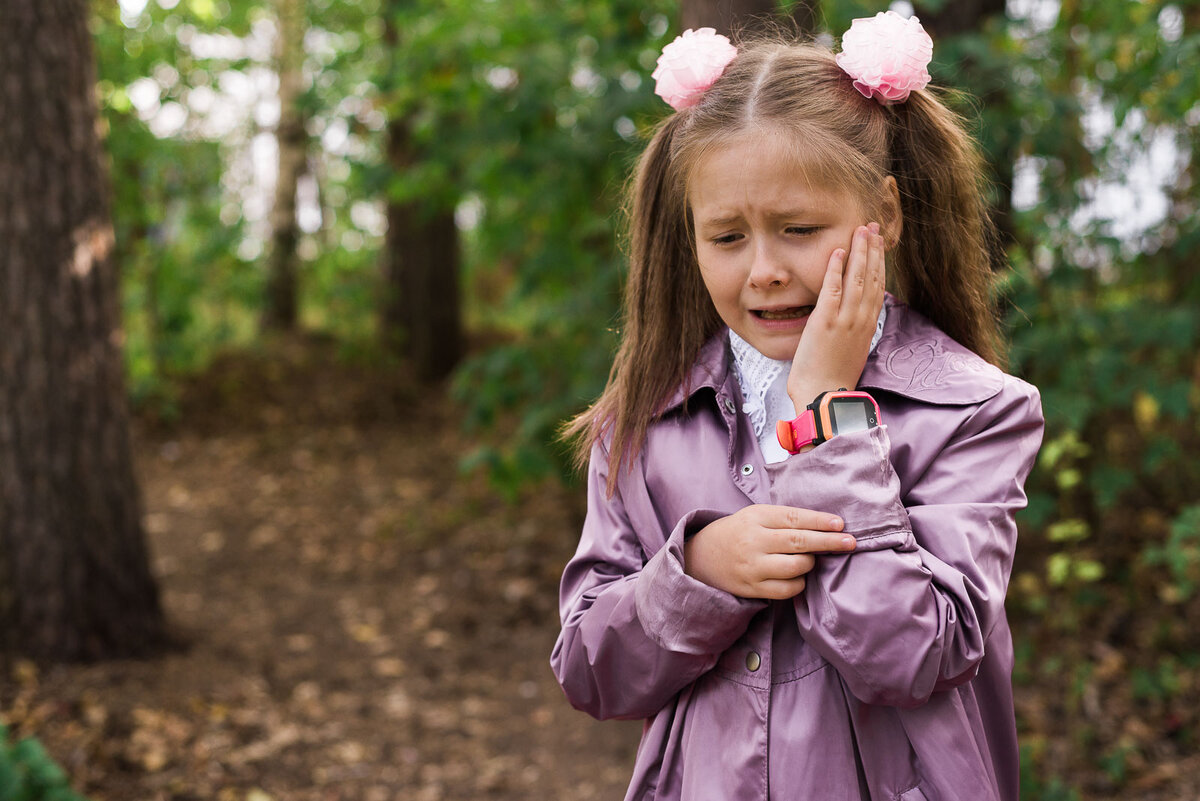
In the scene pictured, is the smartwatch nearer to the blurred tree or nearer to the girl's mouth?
the girl's mouth

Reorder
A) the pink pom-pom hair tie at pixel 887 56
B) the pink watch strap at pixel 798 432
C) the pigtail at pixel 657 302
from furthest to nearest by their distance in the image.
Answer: the pigtail at pixel 657 302
the pink pom-pom hair tie at pixel 887 56
the pink watch strap at pixel 798 432

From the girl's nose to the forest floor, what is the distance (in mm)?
2342

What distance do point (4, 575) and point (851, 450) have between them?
3.97 meters

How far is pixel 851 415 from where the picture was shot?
56.9 inches

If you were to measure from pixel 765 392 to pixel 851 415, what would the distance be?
0.27 metres

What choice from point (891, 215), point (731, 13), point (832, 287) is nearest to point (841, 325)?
point (832, 287)

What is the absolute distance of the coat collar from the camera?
1.51 metres

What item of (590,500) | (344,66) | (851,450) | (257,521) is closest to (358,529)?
(257,521)

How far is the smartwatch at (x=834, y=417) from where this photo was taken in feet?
4.72

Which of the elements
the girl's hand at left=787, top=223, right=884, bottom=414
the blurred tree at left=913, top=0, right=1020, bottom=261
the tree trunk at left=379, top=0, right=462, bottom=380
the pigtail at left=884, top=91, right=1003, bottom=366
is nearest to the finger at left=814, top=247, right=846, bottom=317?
the girl's hand at left=787, top=223, right=884, bottom=414

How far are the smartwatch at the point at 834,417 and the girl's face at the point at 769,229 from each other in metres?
0.17

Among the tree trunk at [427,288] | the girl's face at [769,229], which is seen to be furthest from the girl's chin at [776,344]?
the tree trunk at [427,288]

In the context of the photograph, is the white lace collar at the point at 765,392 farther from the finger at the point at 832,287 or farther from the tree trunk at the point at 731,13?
the tree trunk at the point at 731,13

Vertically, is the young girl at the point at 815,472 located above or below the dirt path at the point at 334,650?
above
